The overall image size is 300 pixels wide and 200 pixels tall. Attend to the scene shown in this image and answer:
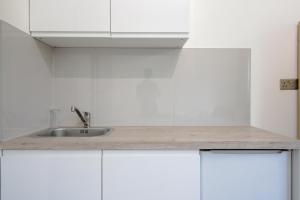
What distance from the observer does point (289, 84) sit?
71.3 inches

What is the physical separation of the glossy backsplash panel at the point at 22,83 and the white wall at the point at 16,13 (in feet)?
0.14

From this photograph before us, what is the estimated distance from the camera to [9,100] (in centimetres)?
119

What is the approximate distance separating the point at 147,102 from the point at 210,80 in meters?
0.52

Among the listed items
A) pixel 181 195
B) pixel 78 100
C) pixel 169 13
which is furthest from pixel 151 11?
pixel 181 195

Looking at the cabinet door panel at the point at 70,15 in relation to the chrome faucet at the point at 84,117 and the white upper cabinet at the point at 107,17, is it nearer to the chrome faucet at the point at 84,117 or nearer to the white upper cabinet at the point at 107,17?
the white upper cabinet at the point at 107,17

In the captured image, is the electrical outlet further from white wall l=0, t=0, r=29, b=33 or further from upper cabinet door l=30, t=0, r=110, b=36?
white wall l=0, t=0, r=29, b=33

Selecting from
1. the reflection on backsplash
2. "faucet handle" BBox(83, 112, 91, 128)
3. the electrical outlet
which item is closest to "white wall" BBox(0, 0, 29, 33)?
the reflection on backsplash

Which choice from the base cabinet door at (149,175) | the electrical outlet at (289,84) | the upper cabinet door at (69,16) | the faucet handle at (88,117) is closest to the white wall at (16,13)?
the upper cabinet door at (69,16)

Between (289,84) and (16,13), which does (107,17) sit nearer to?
(16,13)

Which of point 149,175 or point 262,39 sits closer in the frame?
point 149,175

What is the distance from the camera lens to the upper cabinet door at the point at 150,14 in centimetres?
142

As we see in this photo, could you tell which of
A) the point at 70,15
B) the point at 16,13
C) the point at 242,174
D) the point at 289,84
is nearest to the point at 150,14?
the point at 70,15

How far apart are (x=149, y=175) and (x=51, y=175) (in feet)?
1.59

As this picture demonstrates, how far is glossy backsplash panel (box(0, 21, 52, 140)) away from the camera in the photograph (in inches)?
45.4
